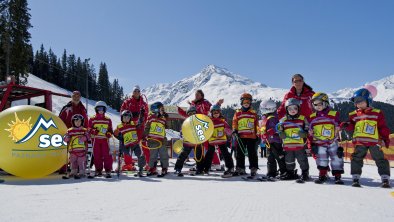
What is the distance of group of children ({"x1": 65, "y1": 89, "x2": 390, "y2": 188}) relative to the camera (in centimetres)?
555

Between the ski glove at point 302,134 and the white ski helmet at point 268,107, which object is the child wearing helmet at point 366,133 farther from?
the white ski helmet at point 268,107

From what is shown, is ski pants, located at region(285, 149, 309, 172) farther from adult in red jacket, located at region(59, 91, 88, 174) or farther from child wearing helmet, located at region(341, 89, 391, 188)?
adult in red jacket, located at region(59, 91, 88, 174)

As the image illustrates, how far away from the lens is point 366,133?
5484 millimetres

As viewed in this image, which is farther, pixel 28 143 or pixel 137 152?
pixel 137 152

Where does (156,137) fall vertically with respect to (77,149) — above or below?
above

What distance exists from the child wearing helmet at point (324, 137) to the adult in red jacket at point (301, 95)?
81 cm

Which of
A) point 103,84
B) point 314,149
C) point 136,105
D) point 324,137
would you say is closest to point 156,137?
point 136,105

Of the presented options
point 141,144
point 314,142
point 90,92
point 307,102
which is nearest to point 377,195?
point 314,142

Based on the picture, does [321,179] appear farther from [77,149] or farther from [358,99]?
[77,149]

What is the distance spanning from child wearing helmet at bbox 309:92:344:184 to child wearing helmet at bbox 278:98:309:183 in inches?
7.3

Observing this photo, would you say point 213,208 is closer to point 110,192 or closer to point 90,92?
point 110,192

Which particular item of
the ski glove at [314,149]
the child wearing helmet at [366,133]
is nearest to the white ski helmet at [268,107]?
the ski glove at [314,149]

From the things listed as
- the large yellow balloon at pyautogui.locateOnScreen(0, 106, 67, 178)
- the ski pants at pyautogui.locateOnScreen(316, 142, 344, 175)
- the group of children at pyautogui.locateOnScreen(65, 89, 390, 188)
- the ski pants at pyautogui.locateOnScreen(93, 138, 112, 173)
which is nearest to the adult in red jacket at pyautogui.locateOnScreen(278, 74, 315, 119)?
the group of children at pyautogui.locateOnScreen(65, 89, 390, 188)

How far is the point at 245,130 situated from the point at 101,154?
338 cm
